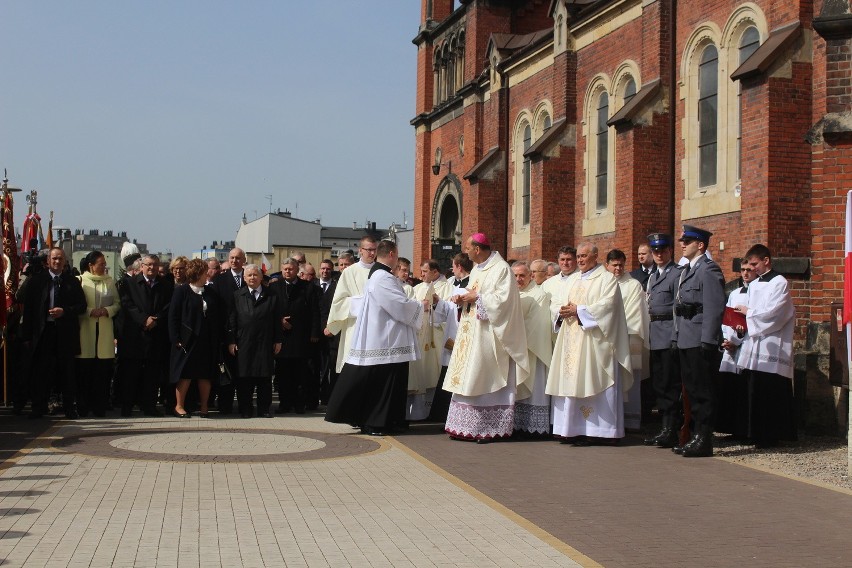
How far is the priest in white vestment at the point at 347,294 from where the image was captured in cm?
1309

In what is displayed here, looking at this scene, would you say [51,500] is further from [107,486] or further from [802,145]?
[802,145]

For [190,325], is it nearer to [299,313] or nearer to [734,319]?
[299,313]

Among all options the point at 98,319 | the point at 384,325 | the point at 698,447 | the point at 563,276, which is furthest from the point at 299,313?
the point at 698,447

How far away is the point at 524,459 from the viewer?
10.3 metres

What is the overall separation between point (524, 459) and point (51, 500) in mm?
4493

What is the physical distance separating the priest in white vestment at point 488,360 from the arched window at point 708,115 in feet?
33.9

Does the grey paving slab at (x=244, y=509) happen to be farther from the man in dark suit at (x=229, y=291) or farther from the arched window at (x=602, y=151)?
the arched window at (x=602, y=151)

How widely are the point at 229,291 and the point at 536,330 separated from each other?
4.53 meters

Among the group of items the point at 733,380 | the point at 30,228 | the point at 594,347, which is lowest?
the point at 733,380

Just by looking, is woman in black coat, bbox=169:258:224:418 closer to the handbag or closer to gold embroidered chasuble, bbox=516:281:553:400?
the handbag

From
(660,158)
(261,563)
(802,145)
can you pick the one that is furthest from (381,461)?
(660,158)

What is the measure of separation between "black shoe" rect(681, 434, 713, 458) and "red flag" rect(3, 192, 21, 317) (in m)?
8.81

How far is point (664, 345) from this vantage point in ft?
37.5

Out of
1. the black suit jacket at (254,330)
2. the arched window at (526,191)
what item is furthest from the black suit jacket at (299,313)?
the arched window at (526,191)
